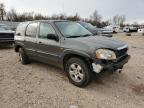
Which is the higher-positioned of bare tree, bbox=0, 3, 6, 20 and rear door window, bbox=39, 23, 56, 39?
bare tree, bbox=0, 3, 6, 20

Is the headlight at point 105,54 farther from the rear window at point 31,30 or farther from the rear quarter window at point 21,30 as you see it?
the rear quarter window at point 21,30

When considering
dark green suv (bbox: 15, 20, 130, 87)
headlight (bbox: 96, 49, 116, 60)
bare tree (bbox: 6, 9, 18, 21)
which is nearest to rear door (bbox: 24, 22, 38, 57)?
dark green suv (bbox: 15, 20, 130, 87)

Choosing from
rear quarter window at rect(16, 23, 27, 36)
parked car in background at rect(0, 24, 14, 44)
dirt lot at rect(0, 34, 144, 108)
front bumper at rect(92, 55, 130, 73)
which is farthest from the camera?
parked car in background at rect(0, 24, 14, 44)

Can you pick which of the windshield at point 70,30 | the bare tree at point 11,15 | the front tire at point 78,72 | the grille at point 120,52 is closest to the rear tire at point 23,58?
the windshield at point 70,30

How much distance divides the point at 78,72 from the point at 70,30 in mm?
1387

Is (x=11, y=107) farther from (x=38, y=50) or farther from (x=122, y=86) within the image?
(x=122, y=86)

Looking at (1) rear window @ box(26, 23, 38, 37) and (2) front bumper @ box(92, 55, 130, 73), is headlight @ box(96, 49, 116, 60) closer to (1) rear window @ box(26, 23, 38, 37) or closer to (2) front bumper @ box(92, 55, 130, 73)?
(2) front bumper @ box(92, 55, 130, 73)

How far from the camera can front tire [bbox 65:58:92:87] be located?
4148 mm

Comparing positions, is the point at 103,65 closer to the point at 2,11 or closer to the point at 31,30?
the point at 31,30

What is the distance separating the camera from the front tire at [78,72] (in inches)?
163

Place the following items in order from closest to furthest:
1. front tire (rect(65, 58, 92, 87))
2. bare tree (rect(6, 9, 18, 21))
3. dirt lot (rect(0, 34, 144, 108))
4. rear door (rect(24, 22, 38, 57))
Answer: dirt lot (rect(0, 34, 144, 108))
front tire (rect(65, 58, 92, 87))
rear door (rect(24, 22, 38, 57))
bare tree (rect(6, 9, 18, 21))

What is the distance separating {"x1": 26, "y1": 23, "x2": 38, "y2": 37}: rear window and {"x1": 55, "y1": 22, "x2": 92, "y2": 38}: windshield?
97 cm

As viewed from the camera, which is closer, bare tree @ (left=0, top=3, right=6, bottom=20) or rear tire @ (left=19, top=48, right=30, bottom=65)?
rear tire @ (left=19, top=48, right=30, bottom=65)

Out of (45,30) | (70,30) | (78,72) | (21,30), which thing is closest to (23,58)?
(21,30)
